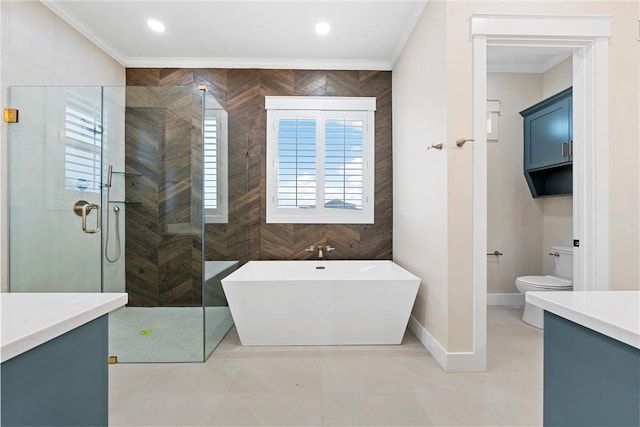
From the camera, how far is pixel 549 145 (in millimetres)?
3107

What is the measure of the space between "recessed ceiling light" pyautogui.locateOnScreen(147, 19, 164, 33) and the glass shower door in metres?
0.79

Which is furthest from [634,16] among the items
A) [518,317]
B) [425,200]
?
[518,317]

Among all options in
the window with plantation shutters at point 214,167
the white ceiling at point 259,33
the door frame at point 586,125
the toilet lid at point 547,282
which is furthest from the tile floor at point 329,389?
the white ceiling at point 259,33

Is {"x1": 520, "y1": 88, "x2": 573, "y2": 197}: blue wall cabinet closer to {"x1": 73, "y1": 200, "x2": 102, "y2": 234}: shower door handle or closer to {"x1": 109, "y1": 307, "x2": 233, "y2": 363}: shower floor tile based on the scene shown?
{"x1": 109, "y1": 307, "x2": 233, "y2": 363}: shower floor tile

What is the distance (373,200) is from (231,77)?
2114 mm

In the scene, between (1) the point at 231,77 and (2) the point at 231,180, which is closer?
(2) the point at 231,180

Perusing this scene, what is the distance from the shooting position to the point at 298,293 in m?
2.36

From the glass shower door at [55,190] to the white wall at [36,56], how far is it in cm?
3

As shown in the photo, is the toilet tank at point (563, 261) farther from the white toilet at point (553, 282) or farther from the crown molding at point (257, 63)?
the crown molding at point (257, 63)

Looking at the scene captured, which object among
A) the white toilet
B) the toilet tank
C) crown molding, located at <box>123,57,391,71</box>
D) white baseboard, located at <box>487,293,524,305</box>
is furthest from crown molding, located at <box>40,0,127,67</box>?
the toilet tank

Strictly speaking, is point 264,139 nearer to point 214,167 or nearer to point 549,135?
point 214,167

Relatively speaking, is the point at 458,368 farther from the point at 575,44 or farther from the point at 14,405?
the point at 575,44

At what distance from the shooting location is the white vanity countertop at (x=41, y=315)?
624mm

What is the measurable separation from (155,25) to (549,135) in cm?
399
